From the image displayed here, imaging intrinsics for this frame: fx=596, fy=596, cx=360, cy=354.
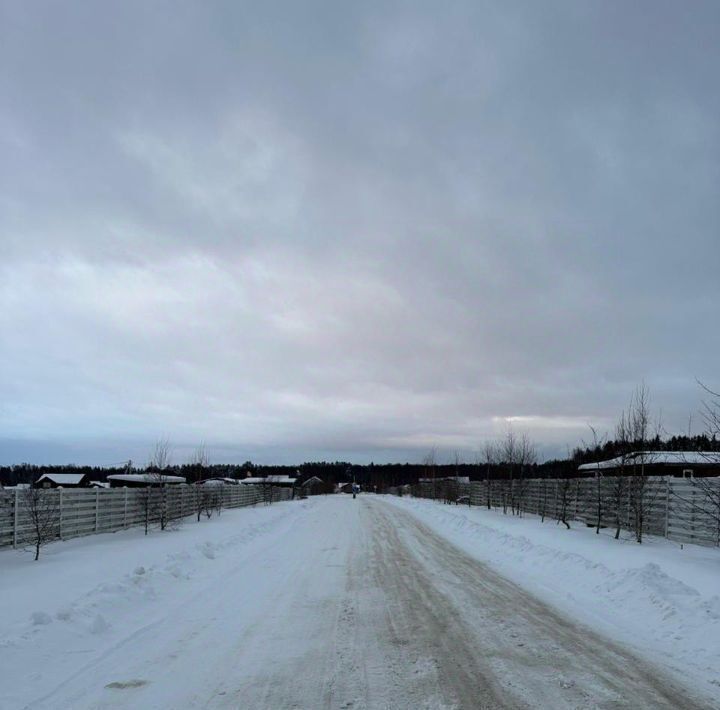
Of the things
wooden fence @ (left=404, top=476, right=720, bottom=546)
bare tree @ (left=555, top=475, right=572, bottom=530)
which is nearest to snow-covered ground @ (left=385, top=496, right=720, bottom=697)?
wooden fence @ (left=404, top=476, right=720, bottom=546)

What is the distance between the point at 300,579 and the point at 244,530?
1063cm

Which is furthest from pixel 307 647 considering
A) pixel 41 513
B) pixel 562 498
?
pixel 562 498

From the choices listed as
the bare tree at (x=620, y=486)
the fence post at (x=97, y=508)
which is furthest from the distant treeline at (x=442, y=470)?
the fence post at (x=97, y=508)

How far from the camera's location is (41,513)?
15391 millimetres

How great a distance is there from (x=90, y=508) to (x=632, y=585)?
52.7 ft

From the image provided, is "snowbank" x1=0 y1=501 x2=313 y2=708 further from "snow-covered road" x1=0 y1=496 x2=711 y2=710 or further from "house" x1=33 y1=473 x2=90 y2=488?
"house" x1=33 y1=473 x2=90 y2=488

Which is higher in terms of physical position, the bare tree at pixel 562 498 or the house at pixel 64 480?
the bare tree at pixel 562 498

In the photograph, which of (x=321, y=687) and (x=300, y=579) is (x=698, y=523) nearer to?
(x=300, y=579)

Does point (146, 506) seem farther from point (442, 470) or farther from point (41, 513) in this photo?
point (442, 470)

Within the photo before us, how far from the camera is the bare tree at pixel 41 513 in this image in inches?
587

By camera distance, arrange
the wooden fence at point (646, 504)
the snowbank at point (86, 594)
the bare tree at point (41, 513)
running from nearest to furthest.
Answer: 1. the snowbank at point (86, 594)
2. the bare tree at point (41, 513)
3. the wooden fence at point (646, 504)

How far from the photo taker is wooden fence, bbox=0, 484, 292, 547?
1523cm

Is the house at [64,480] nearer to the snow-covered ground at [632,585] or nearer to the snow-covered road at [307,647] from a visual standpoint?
the snow-covered ground at [632,585]

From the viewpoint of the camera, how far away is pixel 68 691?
5336mm
